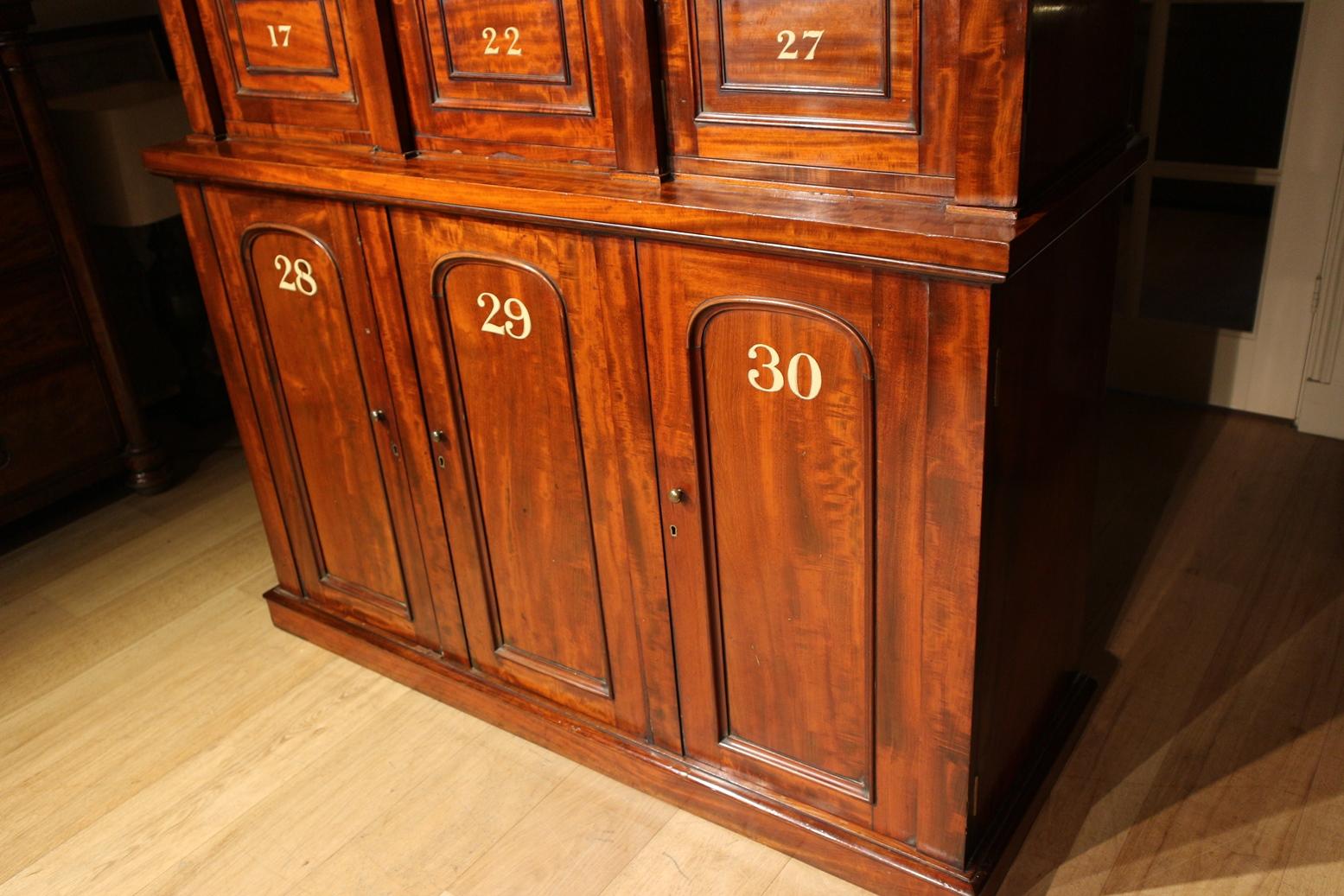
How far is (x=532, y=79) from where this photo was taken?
160 cm

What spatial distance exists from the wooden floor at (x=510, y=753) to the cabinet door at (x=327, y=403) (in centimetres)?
21

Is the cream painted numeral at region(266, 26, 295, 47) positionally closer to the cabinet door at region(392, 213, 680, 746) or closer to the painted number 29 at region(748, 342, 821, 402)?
the cabinet door at region(392, 213, 680, 746)

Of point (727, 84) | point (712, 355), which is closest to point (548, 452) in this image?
point (712, 355)

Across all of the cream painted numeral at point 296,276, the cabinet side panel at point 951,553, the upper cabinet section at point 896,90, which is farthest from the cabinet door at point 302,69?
the cabinet side panel at point 951,553

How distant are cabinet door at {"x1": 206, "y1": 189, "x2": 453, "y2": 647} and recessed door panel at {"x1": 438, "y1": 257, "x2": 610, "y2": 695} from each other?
18 cm

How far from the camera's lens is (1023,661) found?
1.77 m

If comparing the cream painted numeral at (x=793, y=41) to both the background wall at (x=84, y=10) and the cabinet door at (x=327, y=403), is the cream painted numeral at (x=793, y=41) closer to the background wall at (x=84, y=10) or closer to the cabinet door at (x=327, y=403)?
the cabinet door at (x=327, y=403)

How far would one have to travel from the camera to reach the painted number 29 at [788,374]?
148 centimetres

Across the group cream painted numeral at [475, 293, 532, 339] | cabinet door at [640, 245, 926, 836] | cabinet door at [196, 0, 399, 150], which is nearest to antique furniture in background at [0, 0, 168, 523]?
cabinet door at [196, 0, 399, 150]

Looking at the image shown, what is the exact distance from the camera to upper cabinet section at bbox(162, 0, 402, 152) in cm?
175

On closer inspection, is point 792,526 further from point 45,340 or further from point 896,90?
point 45,340

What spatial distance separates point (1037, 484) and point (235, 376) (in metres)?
1.52

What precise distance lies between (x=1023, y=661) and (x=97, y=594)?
2.09 meters

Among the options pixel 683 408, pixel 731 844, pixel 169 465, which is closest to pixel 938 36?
pixel 683 408
